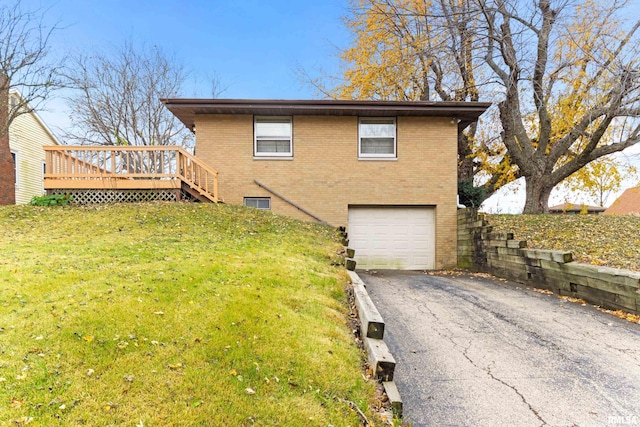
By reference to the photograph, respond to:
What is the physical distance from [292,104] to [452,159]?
5.30 m

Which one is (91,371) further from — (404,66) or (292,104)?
(404,66)

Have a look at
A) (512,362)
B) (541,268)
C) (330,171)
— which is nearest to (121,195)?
(330,171)

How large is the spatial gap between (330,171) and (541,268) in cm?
627

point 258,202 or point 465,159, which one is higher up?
point 465,159

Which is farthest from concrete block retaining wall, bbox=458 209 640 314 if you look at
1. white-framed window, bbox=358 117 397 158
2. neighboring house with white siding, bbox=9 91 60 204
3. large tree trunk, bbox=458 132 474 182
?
neighboring house with white siding, bbox=9 91 60 204

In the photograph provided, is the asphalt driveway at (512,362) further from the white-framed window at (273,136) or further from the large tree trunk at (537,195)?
the large tree trunk at (537,195)

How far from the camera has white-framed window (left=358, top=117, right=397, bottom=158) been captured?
11.2 metres

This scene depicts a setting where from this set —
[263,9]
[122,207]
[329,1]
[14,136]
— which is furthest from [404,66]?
[14,136]

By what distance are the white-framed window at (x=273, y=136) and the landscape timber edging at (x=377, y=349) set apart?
7544 mm

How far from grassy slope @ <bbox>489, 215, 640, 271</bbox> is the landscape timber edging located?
467 centimetres

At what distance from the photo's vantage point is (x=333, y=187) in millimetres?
11000

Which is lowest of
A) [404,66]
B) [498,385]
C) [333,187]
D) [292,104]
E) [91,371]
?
[498,385]

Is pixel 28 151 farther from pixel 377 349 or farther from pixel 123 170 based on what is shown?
pixel 377 349

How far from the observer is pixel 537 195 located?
13.0m
